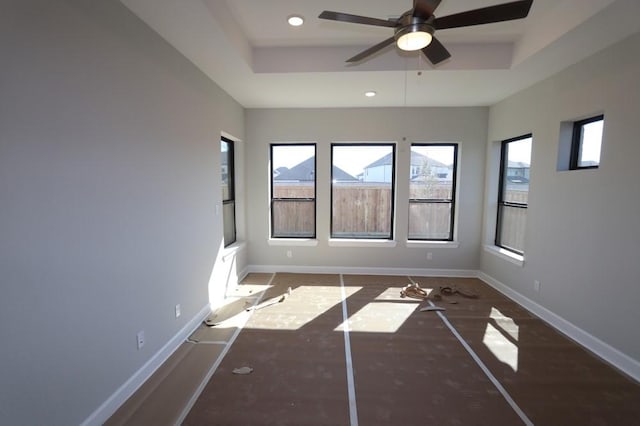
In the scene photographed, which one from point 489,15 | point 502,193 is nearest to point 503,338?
point 502,193

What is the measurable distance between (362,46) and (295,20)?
0.83m

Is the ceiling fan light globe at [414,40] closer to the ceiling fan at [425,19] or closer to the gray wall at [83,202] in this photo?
the ceiling fan at [425,19]

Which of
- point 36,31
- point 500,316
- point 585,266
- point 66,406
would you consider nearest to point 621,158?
point 585,266

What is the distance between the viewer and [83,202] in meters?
1.70

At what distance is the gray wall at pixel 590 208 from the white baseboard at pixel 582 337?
40mm

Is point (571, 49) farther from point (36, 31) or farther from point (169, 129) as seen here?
point (36, 31)

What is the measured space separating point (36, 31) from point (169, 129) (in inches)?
45.6

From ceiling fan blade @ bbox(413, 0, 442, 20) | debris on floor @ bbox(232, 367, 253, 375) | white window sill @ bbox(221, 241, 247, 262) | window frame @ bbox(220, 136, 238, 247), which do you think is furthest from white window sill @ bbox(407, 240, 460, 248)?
ceiling fan blade @ bbox(413, 0, 442, 20)

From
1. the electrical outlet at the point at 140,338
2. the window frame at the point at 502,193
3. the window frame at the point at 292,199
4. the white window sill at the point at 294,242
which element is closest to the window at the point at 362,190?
the window frame at the point at 292,199

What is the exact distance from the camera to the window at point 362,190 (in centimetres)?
488

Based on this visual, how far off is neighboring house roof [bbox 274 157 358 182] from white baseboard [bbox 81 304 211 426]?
2.63m

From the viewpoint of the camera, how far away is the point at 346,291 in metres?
4.09

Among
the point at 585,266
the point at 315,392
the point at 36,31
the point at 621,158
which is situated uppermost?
the point at 36,31

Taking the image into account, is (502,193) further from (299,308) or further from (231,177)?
(231,177)
